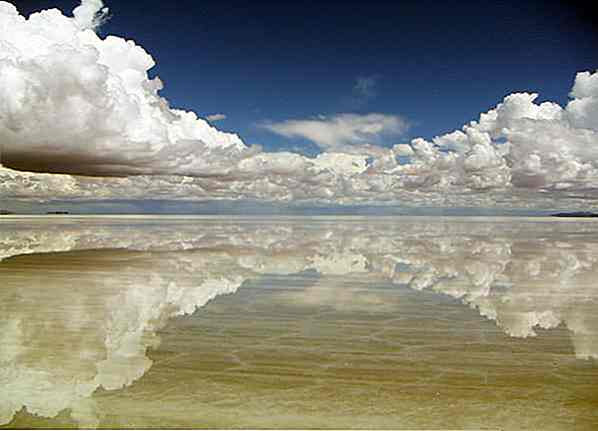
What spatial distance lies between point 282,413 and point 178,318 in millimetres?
5228

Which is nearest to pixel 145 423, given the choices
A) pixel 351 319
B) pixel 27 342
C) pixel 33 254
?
pixel 27 342

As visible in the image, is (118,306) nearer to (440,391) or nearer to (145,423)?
(145,423)

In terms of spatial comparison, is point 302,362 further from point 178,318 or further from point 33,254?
point 33,254

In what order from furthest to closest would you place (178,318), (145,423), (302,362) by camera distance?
(178,318), (302,362), (145,423)

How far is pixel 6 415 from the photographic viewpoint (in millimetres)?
5496

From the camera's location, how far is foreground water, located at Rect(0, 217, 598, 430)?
5.60 metres

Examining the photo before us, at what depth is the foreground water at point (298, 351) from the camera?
18.4ft

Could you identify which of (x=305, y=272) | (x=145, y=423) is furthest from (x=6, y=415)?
(x=305, y=272)

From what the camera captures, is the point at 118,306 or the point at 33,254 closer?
the point at 118,306

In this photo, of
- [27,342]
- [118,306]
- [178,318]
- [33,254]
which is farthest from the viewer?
[33,254]

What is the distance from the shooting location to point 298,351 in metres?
8.04

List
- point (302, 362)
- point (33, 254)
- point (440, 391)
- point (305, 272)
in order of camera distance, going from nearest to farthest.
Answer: point (440, 391) → point (302, 362) → point (305, 272) → point (33, 254)

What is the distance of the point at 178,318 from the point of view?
10.2 meters

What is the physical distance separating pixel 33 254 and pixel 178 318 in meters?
17.2
